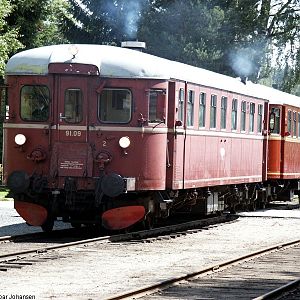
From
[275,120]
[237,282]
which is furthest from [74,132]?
[275,120]

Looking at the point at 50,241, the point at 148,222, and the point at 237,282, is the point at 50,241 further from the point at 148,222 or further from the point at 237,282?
the point at 237,282

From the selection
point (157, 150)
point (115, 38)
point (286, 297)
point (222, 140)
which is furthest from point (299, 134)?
point (286, 297)

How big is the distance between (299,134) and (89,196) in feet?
45.8

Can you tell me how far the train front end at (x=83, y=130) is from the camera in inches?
714

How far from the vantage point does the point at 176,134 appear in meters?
19.2

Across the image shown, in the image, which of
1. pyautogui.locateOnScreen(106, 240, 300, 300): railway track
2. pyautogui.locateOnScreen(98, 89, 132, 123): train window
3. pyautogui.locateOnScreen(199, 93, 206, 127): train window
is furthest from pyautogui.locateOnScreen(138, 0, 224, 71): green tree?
pyautogui.locateOnScreen(106, 240, 300, 300): railway track

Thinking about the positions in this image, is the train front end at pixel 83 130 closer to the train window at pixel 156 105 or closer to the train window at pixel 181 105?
the train window at pixel 156 105

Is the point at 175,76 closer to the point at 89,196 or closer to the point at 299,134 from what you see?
the point at 89,196

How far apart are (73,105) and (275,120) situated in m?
11.1

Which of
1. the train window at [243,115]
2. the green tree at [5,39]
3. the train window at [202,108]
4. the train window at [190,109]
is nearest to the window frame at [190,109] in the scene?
the train window at [190,109]

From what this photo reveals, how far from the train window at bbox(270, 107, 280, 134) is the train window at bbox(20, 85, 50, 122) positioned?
35.7 ft

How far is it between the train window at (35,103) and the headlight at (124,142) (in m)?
1.37

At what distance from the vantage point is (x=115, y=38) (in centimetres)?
4603

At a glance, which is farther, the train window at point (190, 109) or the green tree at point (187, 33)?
the green tree at point (187, 33)
